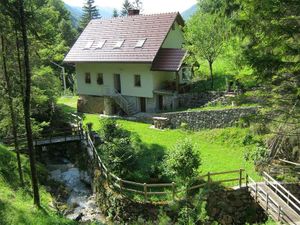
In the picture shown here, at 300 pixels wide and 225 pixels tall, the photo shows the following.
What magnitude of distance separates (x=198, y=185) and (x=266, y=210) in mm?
3043

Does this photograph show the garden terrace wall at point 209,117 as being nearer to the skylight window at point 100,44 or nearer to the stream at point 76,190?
the stream at point 76,190

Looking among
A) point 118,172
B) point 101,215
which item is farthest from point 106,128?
point 101,215

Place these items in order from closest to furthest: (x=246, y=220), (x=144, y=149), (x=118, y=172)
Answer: (x=246, y=220) → (x=118, y=172) → (x=144, y=149)

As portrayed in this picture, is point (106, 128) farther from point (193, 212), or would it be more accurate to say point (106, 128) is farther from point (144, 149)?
point (193, 212)

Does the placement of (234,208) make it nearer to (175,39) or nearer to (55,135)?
(55,135)

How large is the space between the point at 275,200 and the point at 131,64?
1854 cm

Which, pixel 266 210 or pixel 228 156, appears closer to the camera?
pixel 266 210

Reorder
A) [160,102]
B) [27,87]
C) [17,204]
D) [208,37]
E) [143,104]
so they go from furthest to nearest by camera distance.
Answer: [143,104] → [160,102] → [208,37] → [17,204] → [27,87]

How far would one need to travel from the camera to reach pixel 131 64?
30547mm

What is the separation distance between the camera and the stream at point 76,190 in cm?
1738

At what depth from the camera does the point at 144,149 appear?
72.1 feet

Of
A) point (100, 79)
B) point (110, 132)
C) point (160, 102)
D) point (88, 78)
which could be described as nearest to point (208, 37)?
point (160, 102)

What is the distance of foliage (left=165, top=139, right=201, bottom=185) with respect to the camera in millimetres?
16109

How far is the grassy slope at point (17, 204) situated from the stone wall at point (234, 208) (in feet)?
21.3
